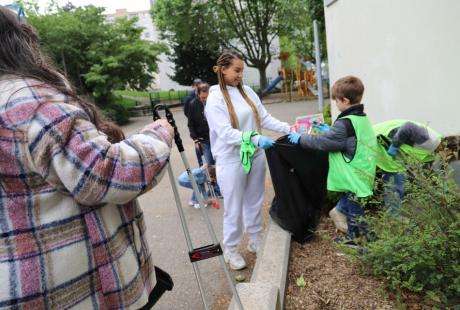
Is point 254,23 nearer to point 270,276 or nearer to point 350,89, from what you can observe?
point 350,89

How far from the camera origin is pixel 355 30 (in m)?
6.02

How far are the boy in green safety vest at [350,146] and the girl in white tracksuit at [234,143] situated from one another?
42cm

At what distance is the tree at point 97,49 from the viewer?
17.6 m

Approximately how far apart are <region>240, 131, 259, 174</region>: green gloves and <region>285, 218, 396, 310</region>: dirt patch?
846 mm

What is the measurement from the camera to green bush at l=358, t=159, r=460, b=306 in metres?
1.93

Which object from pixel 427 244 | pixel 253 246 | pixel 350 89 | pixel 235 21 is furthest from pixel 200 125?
pixel 235 21

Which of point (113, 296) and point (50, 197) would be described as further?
point (113, 296)

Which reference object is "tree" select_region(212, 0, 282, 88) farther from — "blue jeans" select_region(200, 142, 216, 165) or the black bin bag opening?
the black bin bag opening

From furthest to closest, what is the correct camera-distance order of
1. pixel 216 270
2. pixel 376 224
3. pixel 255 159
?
1. pixel 216 270
2. pixel 255 159
3. pixel 376 224

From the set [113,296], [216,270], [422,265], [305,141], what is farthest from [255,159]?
A: [113,296]

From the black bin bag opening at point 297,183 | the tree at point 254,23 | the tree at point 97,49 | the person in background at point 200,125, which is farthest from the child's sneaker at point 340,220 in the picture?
the tree at point 254,23

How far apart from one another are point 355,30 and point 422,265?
4.88 meters

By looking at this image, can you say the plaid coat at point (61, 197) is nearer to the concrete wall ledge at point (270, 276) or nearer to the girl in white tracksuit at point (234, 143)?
the concrete wall ledge at point (270, 276)

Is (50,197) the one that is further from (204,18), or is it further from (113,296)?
(204,18)
